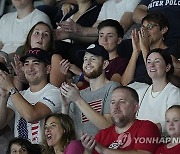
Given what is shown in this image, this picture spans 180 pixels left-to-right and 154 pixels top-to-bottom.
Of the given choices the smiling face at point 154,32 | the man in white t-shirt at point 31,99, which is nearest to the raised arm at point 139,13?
the smiling face at point 154,32

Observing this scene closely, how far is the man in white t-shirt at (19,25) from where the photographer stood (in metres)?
6.51

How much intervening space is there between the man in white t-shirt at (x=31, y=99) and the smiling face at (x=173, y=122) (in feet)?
3.55

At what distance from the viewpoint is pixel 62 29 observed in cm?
610

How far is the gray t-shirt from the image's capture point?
15.4ft

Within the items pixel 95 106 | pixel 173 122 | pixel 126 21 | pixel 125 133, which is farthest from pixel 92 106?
pixel 126 21

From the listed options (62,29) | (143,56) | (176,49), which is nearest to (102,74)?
→ (143,56)

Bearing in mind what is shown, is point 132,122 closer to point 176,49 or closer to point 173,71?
point 173,71

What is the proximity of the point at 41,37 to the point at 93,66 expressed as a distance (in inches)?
39.6

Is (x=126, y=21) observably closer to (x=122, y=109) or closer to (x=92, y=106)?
(x=92, y=106)

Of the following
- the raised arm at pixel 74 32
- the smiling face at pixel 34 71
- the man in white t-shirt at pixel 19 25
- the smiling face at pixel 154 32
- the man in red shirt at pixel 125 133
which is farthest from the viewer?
the man in white t-shirt at pixel 19 25

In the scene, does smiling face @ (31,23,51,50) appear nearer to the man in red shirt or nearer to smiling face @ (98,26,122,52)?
smiling face @ (98,26,122,52)

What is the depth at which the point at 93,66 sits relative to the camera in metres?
4.84

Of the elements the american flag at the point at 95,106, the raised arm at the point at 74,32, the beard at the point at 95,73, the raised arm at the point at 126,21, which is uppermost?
the raised arm at the point at 126,21

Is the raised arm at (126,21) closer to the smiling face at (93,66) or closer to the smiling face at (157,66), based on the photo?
the smiling face at (93,66)
